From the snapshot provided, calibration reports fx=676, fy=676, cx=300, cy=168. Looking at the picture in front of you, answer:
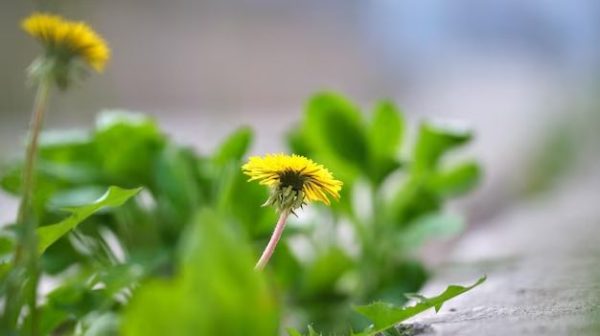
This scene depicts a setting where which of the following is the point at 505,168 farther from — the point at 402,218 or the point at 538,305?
the point at 538,305

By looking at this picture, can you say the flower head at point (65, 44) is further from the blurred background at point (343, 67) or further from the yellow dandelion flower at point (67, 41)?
the blurred background at point (343, 67)

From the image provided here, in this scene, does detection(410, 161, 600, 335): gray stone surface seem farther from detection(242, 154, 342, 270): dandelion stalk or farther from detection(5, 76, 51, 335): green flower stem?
detection(5, 76, 51, 335): green flower stem

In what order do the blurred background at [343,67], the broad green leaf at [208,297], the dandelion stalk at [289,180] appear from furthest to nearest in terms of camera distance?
the blurred background at [343,67], the dandelion stalk at [289,180], the broad green leaf at [208,297]

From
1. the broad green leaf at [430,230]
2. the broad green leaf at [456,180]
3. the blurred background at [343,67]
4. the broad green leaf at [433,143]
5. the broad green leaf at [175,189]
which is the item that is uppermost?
the blurred background at [343,67]

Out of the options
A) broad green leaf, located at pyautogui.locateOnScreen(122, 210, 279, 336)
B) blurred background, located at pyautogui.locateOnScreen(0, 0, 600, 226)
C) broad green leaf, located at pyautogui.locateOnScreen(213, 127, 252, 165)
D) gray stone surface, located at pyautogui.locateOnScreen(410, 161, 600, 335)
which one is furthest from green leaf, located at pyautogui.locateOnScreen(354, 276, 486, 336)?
blurred background, located at pyautogui.locateOnScreen(0, 0, 600, 226)

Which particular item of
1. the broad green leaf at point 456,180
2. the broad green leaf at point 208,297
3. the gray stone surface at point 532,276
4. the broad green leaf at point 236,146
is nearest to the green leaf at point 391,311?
the gray stone surface at point 532,276

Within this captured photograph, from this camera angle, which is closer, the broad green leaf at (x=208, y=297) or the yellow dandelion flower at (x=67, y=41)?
the broad green leaf at (x=208, y=297)

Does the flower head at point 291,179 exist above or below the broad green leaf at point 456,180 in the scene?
below
